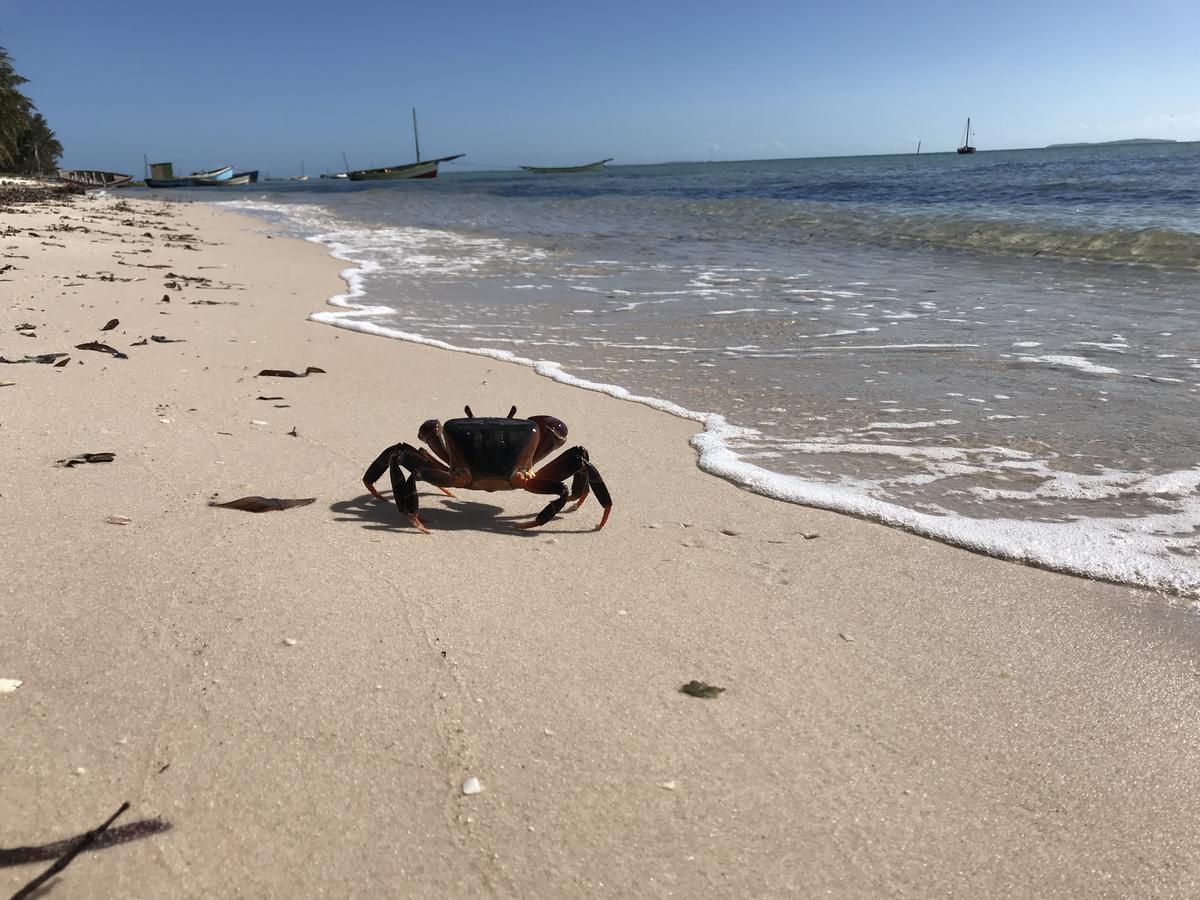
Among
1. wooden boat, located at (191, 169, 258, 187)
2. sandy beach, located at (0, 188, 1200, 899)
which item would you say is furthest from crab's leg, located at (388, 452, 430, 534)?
wooden boat, located at (191, 169, 258, 187)

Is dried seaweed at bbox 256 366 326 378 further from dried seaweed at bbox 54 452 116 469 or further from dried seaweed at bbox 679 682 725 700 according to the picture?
dried seaweed at bbox 679 682 725 700

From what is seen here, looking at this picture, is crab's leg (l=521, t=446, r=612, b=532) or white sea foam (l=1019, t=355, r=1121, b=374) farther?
white sea foam (l=1019, t=355, r=1121, b=374)

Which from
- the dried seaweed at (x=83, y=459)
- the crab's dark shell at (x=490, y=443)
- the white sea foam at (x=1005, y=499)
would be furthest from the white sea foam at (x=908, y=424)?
the dried seaweed at (x=83, y=459)

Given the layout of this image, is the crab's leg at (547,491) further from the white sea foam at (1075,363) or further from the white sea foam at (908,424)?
the white sea foam at (1075,363)

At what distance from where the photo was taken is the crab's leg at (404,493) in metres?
3.14

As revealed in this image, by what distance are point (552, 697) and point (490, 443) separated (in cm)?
120

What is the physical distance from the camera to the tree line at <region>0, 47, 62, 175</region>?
5403 centimetres

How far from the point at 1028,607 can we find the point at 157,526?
300cm

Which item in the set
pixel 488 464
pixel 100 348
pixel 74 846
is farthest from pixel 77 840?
pixel 100 348

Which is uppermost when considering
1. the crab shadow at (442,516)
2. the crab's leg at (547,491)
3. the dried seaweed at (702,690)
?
the crab's leg at (547,491)

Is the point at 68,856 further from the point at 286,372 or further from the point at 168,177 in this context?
the point at 168,177

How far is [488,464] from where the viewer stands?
125 inches

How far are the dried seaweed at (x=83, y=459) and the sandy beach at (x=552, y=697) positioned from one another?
3.7 inches

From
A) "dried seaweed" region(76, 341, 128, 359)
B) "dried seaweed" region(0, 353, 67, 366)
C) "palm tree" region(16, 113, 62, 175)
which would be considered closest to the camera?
"dried seaweed" region(0, 353, 67, 366)
